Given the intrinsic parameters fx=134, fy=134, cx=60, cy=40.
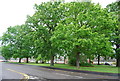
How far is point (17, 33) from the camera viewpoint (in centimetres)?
5112

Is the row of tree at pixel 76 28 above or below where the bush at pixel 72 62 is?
above

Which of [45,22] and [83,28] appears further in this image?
[45,22]

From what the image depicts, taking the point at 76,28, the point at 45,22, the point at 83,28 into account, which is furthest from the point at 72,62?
the point at 83,28

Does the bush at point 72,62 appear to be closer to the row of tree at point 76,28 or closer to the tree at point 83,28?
the row of tree at point 76,28

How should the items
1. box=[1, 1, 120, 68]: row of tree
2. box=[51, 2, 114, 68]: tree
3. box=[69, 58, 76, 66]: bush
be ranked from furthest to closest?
box=[69, 58, 76, 66]: bush < box=[1, 1, 120, 68]: row of tree < box=[51, 2, 114, 68]: tree

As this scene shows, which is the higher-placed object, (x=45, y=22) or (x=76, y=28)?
(x=45, y=22)

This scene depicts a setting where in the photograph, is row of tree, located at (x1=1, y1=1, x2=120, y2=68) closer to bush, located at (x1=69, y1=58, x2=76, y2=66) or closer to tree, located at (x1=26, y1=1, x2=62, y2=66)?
tree, located at (x1=26, y1=1, x2=62, y2=66)

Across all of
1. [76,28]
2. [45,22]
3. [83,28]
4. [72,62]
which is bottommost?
[72,62]

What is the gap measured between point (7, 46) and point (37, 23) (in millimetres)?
22829

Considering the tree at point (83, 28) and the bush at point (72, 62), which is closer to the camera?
the tree at point (83, 28)

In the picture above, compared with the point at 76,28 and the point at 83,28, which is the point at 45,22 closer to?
the point at 76,28

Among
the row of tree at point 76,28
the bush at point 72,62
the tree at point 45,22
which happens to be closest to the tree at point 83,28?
the row of tree at point 76,28

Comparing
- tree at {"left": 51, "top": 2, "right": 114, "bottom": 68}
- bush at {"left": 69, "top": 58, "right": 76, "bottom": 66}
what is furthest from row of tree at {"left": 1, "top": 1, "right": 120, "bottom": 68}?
bush at {"left": 69, "top": 58, "right": 76, "bottom": 66}

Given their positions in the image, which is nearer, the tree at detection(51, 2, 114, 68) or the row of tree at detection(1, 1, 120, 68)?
the tree at detection(51, 2, 114, 68)
